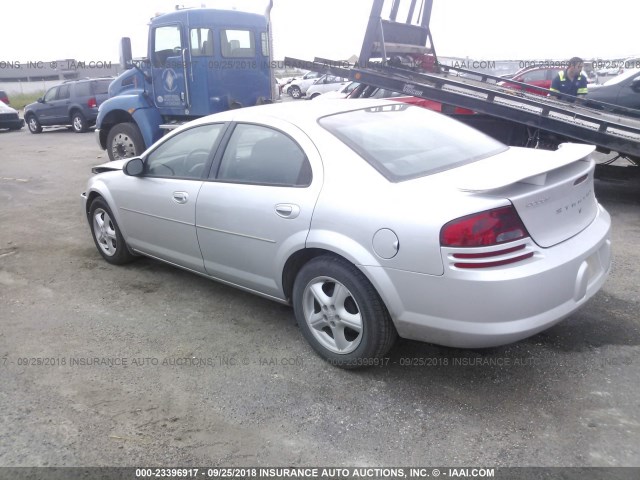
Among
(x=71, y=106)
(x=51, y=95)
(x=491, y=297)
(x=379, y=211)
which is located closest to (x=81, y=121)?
(x=71, y=106)

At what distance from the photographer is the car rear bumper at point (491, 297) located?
2676 millimetres

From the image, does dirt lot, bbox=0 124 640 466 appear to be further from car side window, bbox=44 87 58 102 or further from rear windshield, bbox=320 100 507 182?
car side window, bbox=44 87 58 102

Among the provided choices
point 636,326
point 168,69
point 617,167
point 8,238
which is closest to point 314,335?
point 636,326

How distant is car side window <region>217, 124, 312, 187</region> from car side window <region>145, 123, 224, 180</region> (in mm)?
231

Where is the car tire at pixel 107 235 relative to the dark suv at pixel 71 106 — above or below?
below

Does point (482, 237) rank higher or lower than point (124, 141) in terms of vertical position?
lower

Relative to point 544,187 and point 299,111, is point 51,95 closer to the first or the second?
point 299,111

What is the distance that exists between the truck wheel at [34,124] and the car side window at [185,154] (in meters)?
17.8

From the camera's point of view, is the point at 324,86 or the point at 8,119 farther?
the point at 324,86

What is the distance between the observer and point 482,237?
2.68 meters

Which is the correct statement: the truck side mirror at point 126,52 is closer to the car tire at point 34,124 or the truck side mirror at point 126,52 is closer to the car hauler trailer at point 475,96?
the car hauler trailer at point 475,96

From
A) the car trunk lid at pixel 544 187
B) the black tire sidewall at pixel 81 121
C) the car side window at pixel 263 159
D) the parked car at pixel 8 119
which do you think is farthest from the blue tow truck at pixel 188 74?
the parked car at pixel 8 119

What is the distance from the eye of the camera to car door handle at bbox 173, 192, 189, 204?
4080 mm

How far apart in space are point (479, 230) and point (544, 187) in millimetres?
492
